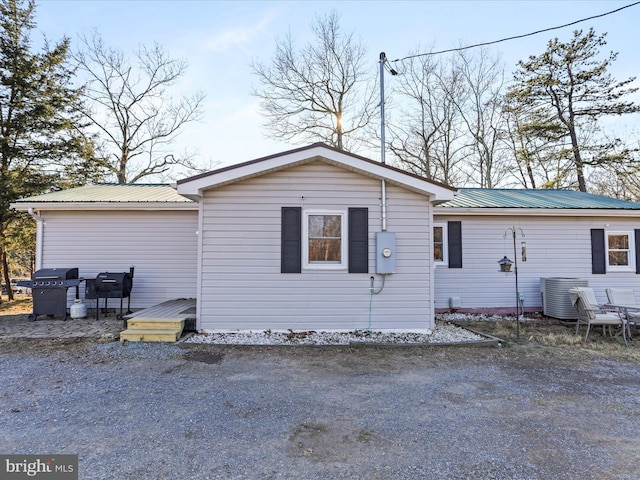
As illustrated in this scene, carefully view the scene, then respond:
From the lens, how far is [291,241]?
235 inches

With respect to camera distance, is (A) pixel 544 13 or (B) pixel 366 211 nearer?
(B) pixel 366 211

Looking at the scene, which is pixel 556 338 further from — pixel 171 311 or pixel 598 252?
pixel 171 311

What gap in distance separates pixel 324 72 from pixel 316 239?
15124mm

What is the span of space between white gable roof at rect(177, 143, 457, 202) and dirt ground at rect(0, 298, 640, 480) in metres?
2.69

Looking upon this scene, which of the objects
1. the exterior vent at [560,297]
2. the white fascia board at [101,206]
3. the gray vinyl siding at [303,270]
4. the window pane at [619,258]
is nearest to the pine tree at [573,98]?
the window pane at [619,258]

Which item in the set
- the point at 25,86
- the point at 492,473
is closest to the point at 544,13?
the point at 492,473

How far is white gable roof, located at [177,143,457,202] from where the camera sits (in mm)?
5715

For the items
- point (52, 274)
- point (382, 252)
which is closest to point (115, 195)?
point (52, 274)

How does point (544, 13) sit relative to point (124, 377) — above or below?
above

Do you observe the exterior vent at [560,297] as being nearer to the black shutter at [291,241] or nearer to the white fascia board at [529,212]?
the white fascia board at [529,212]

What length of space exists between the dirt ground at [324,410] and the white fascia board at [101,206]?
3.28m

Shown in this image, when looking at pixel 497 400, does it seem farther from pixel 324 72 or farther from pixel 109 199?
pixel 324 72

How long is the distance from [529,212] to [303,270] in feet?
19.2

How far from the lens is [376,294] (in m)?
6.03
